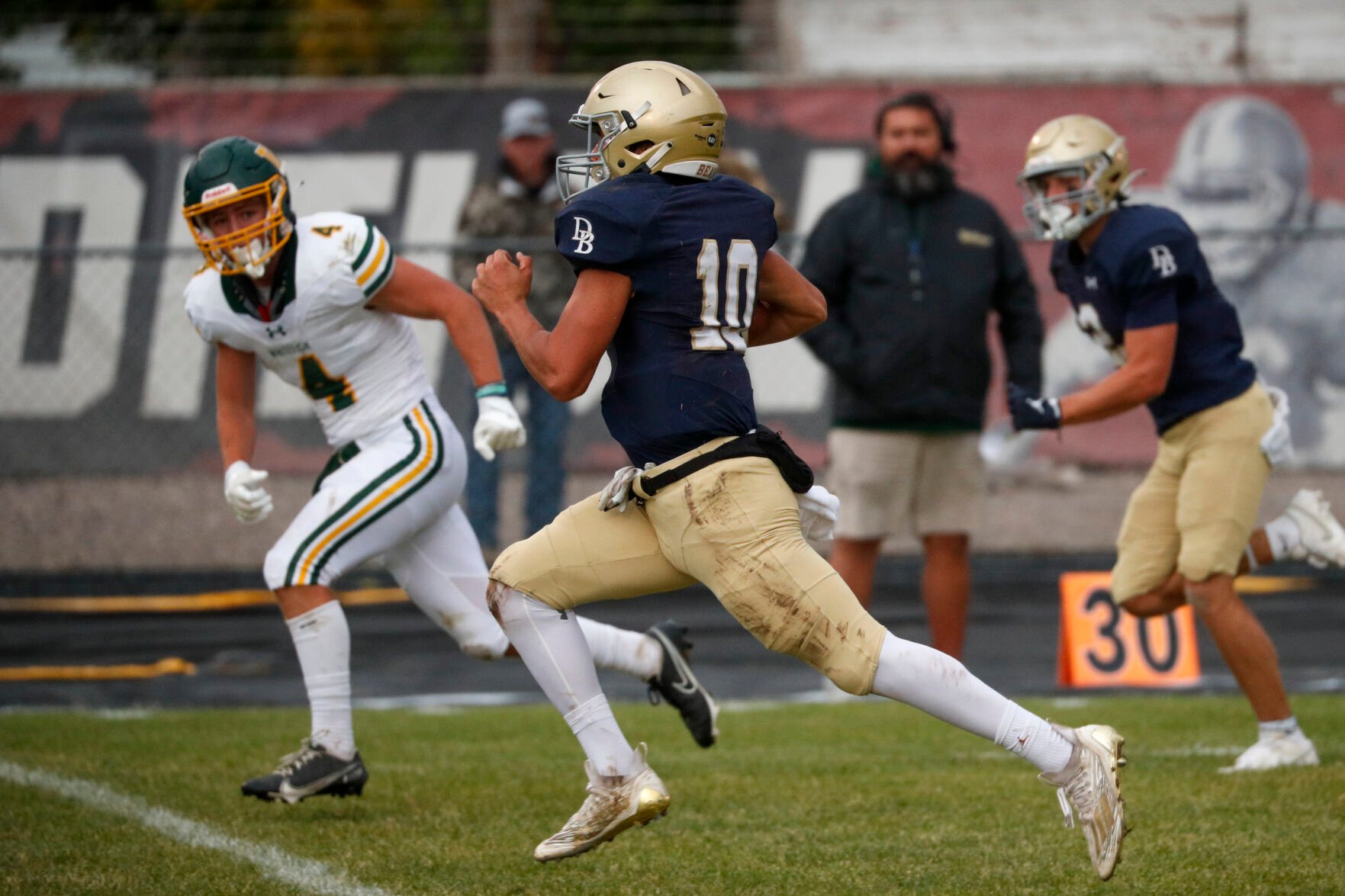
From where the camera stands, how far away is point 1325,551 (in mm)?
5562

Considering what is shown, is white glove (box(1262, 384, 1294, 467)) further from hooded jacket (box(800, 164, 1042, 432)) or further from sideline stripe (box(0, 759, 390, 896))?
sideline stripe (box(0, 759, 390, 896))

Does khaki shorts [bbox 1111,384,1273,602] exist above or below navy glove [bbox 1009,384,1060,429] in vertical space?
below

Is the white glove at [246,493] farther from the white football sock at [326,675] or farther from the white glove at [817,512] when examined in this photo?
Answer: the white glove at [817,512]

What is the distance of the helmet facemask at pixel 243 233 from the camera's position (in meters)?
4.58

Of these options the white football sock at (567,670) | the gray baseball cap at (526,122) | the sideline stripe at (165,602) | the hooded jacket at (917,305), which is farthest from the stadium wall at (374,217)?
the white football sock at (567,670)

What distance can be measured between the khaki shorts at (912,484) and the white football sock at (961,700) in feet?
9.50

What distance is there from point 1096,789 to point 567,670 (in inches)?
46.0

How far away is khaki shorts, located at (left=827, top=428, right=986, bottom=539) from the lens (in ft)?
21.4

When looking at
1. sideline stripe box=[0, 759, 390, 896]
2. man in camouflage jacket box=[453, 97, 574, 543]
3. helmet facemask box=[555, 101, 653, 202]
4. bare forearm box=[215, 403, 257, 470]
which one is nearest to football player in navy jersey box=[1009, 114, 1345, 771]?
helmet facemask box=[555, 101, 653, 202]

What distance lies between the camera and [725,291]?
3.72m

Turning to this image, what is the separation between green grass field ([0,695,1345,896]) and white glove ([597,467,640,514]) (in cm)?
84

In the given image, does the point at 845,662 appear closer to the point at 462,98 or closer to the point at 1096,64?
the point at 462,98

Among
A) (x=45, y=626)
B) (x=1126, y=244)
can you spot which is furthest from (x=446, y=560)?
(x=45, y=626)

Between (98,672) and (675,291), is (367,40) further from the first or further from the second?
(675,291)
